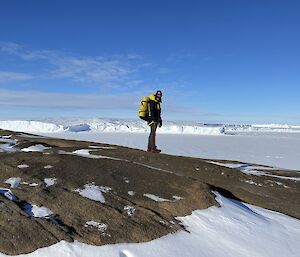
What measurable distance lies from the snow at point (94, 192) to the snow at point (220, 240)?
119cm

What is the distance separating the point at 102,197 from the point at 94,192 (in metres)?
0.21

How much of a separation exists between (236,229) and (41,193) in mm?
2706

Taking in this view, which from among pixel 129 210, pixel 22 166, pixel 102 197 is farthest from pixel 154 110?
pixel 129 210

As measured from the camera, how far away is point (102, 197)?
17.9ft

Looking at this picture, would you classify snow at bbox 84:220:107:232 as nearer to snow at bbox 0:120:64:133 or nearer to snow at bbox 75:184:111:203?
snow at bbox 75:184:111:203

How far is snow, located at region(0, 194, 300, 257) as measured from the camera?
410 centimetres

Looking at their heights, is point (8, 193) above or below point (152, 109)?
below

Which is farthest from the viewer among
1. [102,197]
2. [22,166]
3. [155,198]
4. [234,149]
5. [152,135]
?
[234,149]

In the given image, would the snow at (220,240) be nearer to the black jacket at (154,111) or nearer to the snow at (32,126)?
the black jacket at (154,111)

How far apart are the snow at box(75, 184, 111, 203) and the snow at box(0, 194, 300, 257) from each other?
119cm

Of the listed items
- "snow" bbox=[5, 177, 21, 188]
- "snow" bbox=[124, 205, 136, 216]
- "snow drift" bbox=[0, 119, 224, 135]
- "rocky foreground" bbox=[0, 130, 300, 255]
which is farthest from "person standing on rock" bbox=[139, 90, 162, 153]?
"snow drift" bbox=[0, 119, 224, 135]

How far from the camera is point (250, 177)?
849cm

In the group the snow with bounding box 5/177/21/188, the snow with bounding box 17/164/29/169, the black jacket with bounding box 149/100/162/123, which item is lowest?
the snow with bounding box 5/177/21/188

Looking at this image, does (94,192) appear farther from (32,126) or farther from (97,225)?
(32,126)
